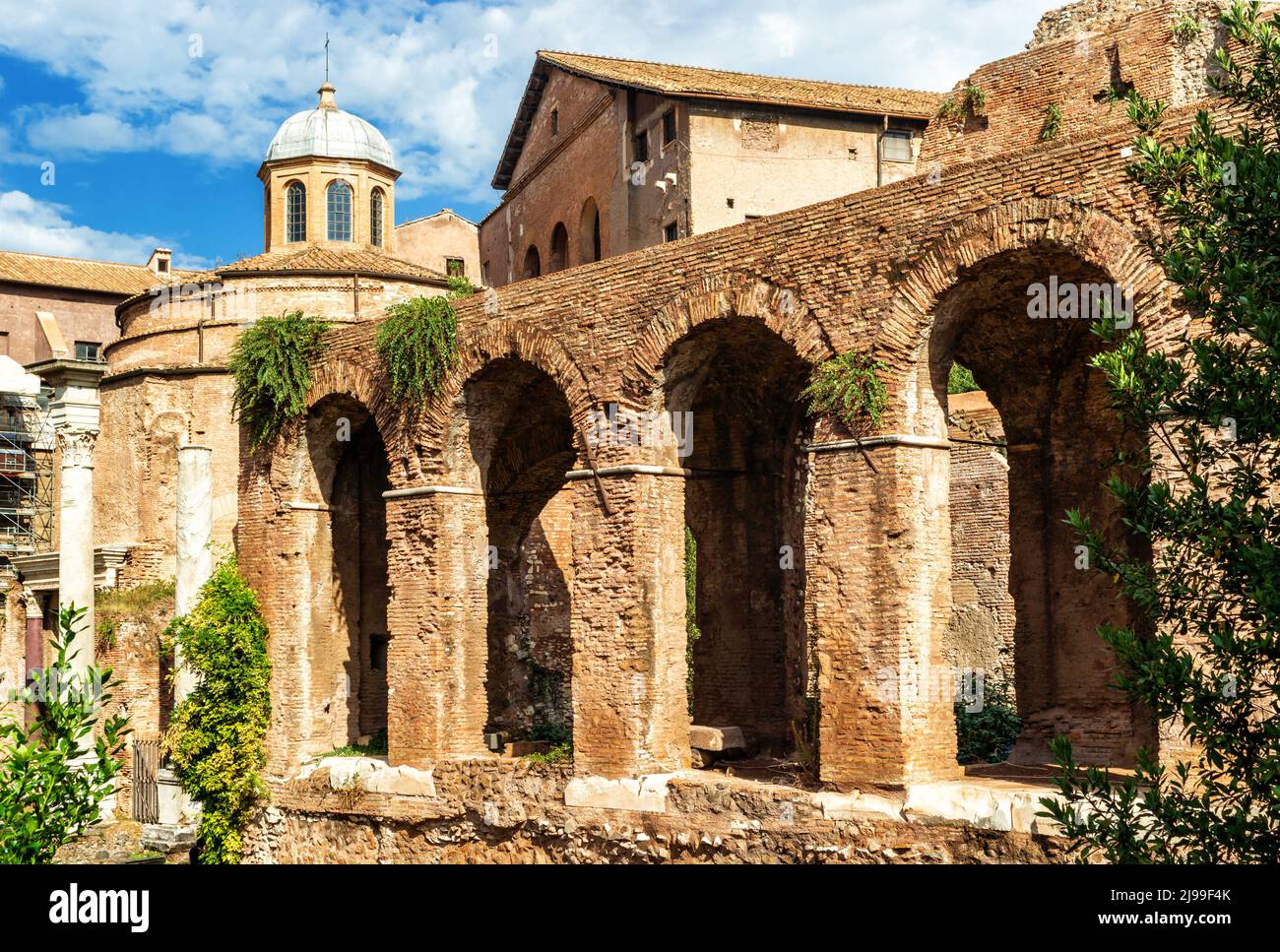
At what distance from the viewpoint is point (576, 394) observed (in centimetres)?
1481

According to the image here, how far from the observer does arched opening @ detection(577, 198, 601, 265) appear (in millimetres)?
25156

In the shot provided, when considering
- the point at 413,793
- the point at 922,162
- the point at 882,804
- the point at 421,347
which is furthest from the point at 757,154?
the point at 882,804

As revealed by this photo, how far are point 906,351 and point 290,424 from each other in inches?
329

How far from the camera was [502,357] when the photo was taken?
51.2 ft

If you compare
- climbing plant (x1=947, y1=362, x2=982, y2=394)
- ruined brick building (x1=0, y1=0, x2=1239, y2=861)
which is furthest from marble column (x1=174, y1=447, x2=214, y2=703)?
climbing plant (x1=947, y1=362, x2=982, y2=394)

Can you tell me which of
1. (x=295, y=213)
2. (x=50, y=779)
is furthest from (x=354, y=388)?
(x=295, y=213)

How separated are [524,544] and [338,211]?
40.1 ft

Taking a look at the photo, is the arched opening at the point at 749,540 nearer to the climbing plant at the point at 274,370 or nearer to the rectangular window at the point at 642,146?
the climbing plant at the point at 274,370

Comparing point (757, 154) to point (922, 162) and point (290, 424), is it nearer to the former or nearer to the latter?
point (922, 162)

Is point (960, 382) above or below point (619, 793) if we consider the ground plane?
above

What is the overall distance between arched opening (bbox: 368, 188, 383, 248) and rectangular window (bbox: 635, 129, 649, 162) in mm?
8097

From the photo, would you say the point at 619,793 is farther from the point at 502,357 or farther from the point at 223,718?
the point at 223,718

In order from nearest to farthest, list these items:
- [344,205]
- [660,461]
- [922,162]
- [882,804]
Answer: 1. [882,804]
2. [660,461]
3. [922,162]
4. [344,205]

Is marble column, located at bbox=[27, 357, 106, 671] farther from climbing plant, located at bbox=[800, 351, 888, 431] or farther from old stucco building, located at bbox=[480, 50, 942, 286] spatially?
old stucco building, located at bbox=[480, 50, 942, 286]
